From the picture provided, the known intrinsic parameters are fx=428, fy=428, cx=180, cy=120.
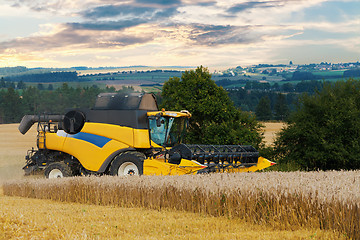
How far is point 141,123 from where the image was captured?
1844cm

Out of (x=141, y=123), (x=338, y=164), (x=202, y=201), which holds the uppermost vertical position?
(x=141, y=123)

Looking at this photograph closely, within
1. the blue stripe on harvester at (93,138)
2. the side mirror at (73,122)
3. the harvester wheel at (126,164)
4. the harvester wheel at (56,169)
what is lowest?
the harvester wheel at (56,169)

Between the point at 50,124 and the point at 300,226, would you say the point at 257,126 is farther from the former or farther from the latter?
the point at 300,226

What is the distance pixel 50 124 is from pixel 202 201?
12.6 meters

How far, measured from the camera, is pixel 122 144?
1811cm

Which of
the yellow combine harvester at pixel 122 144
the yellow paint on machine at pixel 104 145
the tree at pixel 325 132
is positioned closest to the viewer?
the yellow combine harvester at pixel 122 144

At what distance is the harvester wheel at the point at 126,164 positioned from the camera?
17.1 m

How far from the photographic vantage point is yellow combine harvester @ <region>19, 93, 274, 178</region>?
56.9 ft

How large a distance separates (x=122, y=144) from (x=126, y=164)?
3.38 feet

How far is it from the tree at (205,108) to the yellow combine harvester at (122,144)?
5.89 meters

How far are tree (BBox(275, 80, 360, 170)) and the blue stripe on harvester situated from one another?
10757mm

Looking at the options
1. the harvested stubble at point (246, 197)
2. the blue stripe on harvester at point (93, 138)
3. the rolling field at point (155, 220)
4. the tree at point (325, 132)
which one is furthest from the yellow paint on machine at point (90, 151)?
the tree at point (325, 132)

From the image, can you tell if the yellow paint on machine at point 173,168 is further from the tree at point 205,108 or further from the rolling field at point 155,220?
the tree at point 205,108

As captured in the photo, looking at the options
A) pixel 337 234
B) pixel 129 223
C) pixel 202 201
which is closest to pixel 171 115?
pixel 202 201
